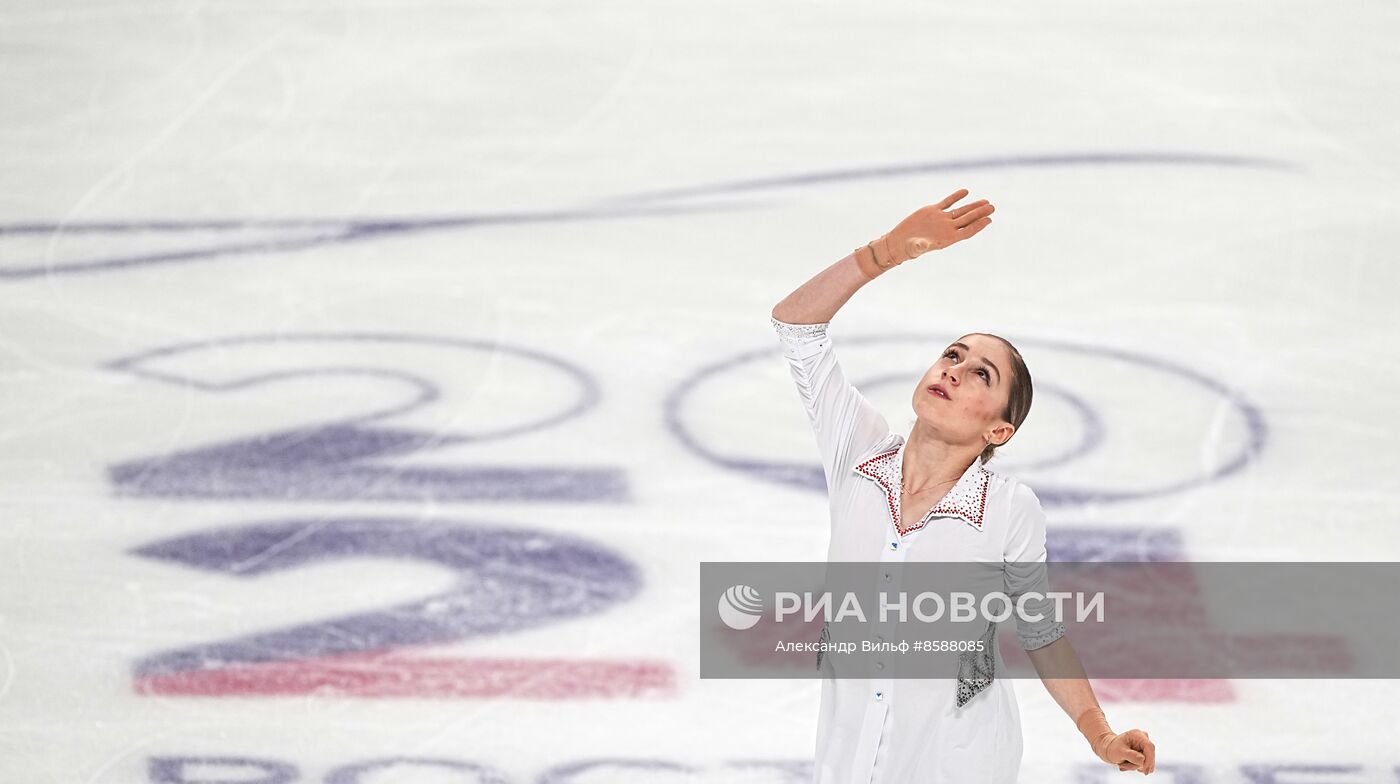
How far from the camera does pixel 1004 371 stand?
2342mm

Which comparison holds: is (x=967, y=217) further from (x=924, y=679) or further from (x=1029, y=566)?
(x=924, y=679)

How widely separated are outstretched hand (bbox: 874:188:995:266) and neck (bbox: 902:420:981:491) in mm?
280

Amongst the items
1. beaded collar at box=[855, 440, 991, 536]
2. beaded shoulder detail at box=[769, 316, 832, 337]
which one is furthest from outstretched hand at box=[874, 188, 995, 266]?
beaded collar at box=[855, 440, 991, 536]

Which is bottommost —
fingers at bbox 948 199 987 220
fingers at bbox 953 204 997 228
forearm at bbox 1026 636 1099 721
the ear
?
forearm at bbox 1026 636 1099 721

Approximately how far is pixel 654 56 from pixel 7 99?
2399 millimetres

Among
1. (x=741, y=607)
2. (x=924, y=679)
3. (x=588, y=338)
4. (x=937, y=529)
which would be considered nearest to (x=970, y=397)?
(x=937, y=529)

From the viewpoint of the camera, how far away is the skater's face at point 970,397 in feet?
7.60

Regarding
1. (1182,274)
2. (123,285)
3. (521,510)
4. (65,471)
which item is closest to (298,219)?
(123,285)

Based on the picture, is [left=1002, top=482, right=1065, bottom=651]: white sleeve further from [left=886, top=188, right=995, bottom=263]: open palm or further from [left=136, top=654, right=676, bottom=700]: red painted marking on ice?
[left=136, top=654, right=676, bottom=700]: red painted marking on ice

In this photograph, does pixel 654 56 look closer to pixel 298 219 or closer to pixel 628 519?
pixel 298 219

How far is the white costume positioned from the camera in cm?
235

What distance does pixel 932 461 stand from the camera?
2.38 meters

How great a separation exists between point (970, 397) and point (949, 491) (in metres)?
0.14

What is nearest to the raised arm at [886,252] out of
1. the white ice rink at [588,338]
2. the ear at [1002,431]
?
the ear at [1002,431]
